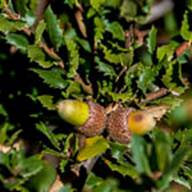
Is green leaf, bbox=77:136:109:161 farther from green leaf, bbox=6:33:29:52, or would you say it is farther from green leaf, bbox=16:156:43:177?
green leaf, bbox=6:33:29:52

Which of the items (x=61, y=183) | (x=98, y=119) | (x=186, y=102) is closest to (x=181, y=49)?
(x=186, y=102)

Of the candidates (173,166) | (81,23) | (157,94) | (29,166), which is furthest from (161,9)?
(173,166)

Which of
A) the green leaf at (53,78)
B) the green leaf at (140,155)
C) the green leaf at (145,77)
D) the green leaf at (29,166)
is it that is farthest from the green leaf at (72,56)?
the green leaf at (140,155)

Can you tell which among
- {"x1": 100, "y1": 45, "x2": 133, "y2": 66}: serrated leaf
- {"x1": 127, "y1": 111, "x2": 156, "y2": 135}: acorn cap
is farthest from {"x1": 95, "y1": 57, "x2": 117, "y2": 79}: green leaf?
{"x1": 127, "y1": 111, "x2": 156, "y2": 135}: acorn cap

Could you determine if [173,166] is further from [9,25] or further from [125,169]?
[9,25]

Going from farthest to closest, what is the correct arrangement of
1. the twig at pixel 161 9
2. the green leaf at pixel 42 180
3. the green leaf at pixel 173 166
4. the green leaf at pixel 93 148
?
the twig at pixel 161 9 → the green leaf at pixel 93 148 → the green leaf at pixel 42 180 → the green leaf at pixel 173 166

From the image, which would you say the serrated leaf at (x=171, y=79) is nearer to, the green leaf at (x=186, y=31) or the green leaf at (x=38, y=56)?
the green leaf at (x=186, y=31)

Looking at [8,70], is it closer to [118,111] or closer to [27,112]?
[27,112]

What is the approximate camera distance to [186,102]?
1.37 metres

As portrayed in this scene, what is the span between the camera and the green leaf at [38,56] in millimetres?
1268

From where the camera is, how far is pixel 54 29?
130 centimetres

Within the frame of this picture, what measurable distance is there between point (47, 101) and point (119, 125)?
0.55 ft

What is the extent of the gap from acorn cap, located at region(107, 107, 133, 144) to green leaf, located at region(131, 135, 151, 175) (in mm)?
276

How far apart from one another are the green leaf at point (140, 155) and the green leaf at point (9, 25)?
457mm
